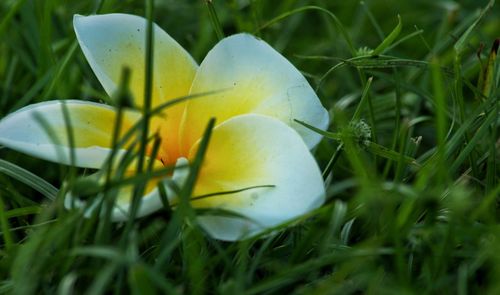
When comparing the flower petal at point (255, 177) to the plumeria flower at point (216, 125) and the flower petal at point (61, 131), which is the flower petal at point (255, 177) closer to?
the plumeria flower at point (216, 125)

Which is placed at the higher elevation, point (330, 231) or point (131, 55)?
point (131, 55)

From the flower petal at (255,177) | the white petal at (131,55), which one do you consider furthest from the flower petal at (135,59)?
the flower petal at (255,177)

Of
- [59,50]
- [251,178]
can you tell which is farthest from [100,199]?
[59,50]

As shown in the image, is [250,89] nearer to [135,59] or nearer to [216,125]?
[216,125]

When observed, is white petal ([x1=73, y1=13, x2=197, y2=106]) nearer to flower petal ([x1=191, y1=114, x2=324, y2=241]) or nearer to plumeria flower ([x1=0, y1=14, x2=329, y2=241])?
plumeria flower ([x1=0, y1=14, x2=329, y2=241])

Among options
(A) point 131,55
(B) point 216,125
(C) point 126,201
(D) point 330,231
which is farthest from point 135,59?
(D) point 330,231

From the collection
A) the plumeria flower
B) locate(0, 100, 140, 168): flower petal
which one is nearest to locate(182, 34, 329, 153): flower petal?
the plumeria flower

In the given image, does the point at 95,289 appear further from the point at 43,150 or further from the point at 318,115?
the point at 318,115
